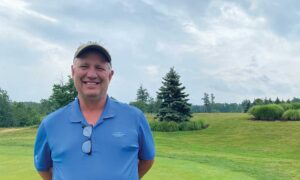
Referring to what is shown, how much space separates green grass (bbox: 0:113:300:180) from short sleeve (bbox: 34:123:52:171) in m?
4.35

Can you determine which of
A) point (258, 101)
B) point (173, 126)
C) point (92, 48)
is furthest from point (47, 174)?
point (258, 101)

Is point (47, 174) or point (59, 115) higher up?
point (59, 115)

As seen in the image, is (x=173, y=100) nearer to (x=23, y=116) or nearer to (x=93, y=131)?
(x=93, y=131)

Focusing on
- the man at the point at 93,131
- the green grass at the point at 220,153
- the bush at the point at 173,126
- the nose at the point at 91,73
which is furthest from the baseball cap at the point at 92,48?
the bush at the point at 173,126

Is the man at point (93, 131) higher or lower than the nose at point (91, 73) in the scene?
lower

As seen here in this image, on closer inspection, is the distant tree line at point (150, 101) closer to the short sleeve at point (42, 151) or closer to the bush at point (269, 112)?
the bush at point (269, 112)

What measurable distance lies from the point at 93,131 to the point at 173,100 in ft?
95.9

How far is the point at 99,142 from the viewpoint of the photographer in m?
2.77

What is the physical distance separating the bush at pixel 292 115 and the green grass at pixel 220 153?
1.86 metres

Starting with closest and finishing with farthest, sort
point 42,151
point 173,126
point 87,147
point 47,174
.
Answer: point 87,147 → point 42,151 → point 47,174 → point 173,126

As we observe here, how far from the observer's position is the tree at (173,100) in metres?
31.4

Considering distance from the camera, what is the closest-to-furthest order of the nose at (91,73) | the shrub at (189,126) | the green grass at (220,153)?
1. the nose at (91,73)
2. the green grass at (220,153)
3. the shrub at (189,126)

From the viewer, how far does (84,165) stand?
2.76 m

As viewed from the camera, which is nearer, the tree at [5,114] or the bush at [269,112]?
the bush at [269,112]
